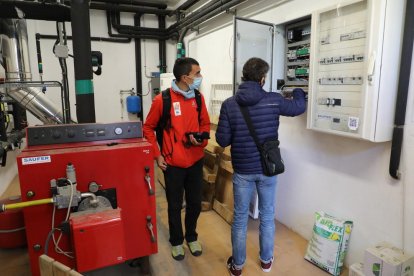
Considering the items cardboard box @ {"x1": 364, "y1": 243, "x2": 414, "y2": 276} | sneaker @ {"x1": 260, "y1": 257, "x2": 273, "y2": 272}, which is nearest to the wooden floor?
sneaker @ {"x1": 260, "y1": 257, "x2": 273, "y2": 272}

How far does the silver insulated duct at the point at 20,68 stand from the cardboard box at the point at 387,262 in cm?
294

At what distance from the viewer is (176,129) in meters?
1.97

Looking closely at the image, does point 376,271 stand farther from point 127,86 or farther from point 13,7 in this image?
point 127,86

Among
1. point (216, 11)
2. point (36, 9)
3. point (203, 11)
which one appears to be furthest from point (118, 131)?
point (203, 11)

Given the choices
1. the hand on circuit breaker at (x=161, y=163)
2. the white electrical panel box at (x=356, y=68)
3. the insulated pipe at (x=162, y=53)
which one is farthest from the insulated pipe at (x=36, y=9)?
the insulated pipe at (x=162, y=53)

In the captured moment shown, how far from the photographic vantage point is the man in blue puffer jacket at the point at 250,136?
1705 mm

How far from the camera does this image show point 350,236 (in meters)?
2.01

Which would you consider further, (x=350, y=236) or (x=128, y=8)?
(x=128, y=8)

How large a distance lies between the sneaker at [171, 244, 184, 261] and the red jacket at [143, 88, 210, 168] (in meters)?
0.66

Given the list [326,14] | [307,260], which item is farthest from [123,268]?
[326,14]

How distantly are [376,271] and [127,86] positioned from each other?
15.0 ft

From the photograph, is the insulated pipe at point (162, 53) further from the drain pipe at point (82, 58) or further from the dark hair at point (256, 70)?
the dark hair at point (256, 70)

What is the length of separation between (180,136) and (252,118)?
540 mm

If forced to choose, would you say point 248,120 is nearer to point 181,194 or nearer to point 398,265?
point 181,194
